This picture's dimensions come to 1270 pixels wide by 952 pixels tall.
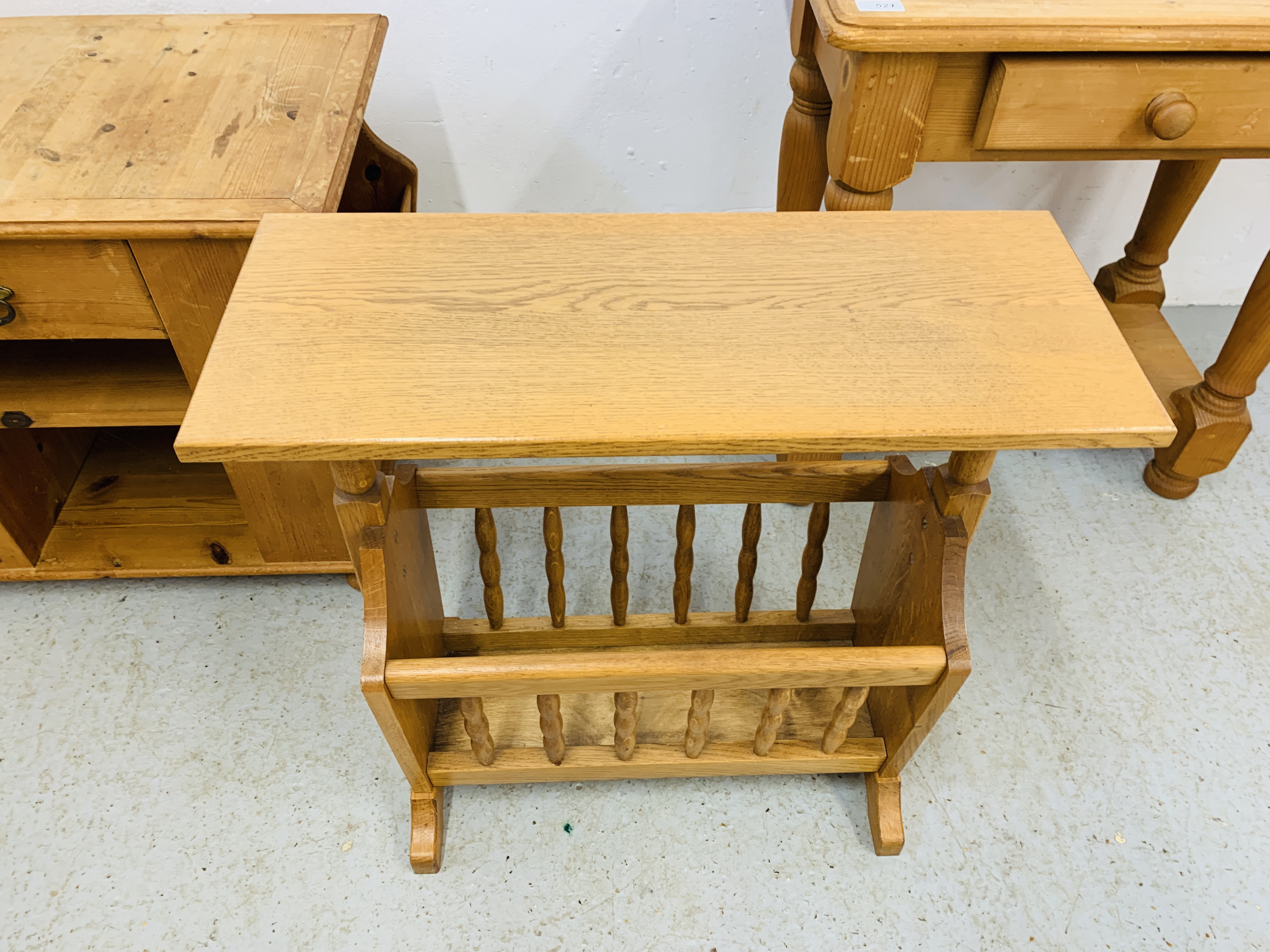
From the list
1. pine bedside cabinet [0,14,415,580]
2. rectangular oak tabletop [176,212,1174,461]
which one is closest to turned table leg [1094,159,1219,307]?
rectangular oak tabletop [176,212,1174,461]

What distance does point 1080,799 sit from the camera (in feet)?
4.43

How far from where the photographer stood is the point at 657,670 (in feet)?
3.32

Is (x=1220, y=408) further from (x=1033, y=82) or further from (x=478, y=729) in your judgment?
(x=478, y=729)

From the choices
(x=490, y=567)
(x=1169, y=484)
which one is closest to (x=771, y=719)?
(x=490, y=567)

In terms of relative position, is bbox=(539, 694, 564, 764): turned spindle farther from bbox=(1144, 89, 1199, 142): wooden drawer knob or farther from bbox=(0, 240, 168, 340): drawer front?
bbox=(1144, 89, 1199, 142): wooden drawer knob

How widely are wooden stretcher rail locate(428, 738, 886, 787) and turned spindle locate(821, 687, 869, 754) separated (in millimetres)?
29

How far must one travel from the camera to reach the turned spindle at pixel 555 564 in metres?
1.26

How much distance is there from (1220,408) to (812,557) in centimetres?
91

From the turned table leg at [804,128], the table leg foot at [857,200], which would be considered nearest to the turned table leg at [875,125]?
the table leg foot at [857,200]

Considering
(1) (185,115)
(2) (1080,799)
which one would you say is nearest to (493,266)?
(1) (185,115)

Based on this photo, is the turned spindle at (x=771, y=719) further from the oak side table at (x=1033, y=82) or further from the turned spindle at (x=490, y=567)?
the oak side table at (x=1033, y=82)

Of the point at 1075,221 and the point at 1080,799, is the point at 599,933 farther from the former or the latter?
the point at 1075,221

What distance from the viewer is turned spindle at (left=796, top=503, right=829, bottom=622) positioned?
1.30m

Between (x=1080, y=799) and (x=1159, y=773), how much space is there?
0.14 m
